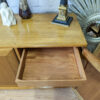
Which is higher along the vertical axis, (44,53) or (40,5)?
(40,5)

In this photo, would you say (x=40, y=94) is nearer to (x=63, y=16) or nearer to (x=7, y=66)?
(x=7, y=66)

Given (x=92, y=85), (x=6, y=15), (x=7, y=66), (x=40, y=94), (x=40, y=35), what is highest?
(x=6, y=15)

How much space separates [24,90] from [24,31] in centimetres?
74

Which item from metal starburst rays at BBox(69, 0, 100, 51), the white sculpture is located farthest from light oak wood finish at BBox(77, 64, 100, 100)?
the white sculpture

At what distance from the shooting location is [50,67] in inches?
26.5

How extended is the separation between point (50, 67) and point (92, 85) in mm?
436

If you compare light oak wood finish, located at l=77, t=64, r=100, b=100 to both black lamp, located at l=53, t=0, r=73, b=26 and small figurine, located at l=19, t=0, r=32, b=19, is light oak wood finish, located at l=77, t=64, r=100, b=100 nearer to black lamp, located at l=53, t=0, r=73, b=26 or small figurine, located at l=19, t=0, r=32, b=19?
black lamp, located at l=53, t=0, r=73, b=26

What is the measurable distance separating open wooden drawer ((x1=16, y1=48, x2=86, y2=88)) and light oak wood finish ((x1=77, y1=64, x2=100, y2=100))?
0.74 ft

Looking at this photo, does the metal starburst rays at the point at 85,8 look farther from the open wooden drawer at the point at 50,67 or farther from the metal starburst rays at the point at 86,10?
the open wooden drawer at the point at 50,67

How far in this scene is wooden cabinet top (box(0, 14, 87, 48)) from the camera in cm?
62

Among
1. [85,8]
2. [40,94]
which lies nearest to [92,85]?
[40,94]

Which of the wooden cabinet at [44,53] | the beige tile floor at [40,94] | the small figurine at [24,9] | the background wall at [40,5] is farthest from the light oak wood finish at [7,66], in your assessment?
the background wall at [40,5]

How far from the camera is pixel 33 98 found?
1.07 m

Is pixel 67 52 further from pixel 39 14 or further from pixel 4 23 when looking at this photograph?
pixel 4 23
